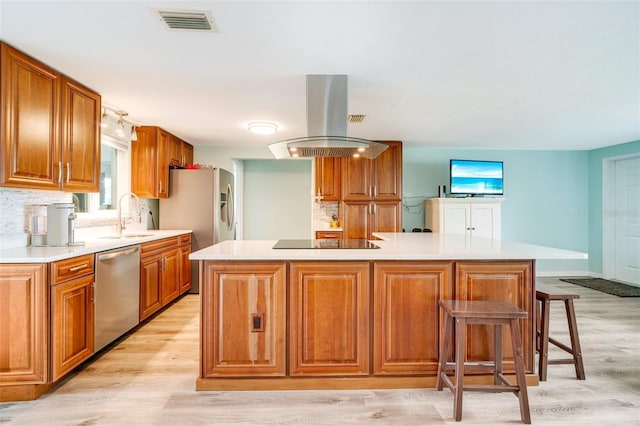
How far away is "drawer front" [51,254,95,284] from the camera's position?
2135 mm

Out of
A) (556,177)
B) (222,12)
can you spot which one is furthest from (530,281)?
(556,177)

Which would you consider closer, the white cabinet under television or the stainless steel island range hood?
the stainless steel island range hood

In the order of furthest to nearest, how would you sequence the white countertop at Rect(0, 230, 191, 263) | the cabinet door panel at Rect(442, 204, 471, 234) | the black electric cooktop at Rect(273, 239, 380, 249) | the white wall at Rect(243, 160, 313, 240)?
1. the white wall at Rect(243, 160, 313, 240)
2. the cabinet door panel at Rect(442, 204, 471, 234)
3. the black electric cooktop at Rect(273, 239, 380, 249)
4. the white countertop at Rect(0, 230, 191, 263)

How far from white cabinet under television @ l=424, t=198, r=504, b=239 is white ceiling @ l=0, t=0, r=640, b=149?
5.42 ft

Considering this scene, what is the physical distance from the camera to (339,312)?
221 cm

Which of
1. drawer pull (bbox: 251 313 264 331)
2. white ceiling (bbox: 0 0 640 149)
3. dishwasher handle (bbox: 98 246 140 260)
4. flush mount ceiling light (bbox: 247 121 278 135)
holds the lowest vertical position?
drawer pull (bbox: 251 313 264 331)

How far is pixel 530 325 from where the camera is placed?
2.25m

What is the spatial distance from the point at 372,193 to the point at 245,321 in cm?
344

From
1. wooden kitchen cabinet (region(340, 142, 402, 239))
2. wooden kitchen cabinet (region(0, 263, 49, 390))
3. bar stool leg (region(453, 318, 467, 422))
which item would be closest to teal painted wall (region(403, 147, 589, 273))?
wooden kitchen cabinet (region(340, 142, 402, 239))

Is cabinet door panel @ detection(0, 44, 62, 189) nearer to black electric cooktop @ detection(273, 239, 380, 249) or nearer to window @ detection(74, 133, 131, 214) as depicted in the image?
window @ detection(74, 133, 131, 214)

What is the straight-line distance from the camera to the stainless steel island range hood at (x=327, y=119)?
2.69 metres

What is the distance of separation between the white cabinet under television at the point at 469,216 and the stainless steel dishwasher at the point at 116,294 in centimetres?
407

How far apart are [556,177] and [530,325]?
4.81m

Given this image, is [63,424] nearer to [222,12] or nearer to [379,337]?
[379,337]
